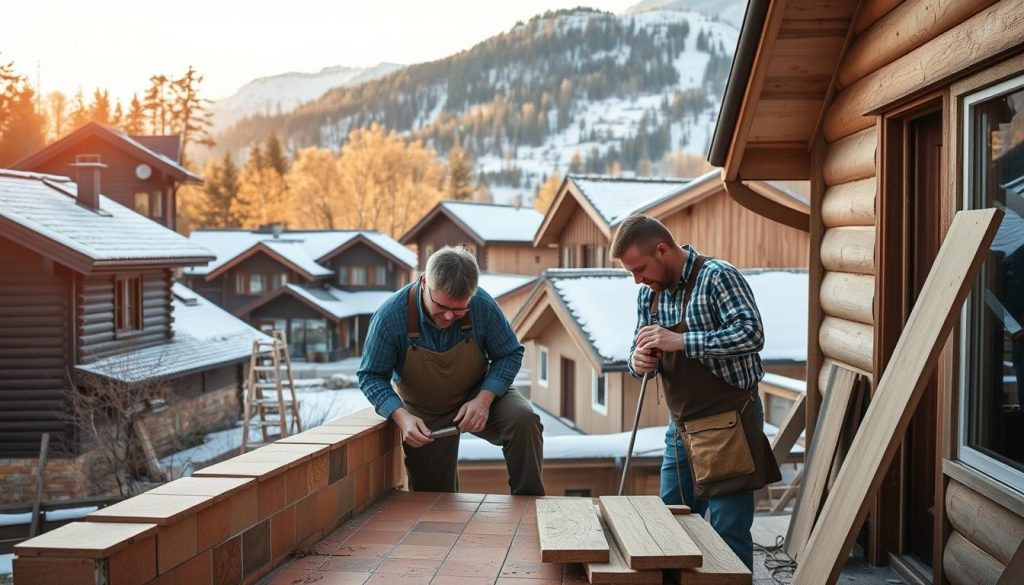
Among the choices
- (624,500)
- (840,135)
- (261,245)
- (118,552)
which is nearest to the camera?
(118,552)

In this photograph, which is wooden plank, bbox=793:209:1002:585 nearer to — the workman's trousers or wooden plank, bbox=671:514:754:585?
wooden plank, bbox=671:514:754:585

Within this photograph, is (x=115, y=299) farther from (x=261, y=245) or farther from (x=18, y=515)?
(x=261, y=245)

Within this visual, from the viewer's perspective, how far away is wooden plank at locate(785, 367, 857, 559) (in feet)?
16.0

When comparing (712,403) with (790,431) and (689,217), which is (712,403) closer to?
(790,431)

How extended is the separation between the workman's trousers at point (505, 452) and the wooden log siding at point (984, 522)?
1845mm

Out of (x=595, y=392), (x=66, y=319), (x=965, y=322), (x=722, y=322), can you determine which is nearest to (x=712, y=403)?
(x=722, y=322)

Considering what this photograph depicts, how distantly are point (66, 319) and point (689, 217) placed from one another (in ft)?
36.8

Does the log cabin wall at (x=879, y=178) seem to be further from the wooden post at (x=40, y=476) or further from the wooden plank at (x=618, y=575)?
the wooden post at (x=40, y=476)

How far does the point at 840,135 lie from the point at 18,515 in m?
13.3

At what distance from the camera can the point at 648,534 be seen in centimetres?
334

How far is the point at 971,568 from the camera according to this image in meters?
3.55

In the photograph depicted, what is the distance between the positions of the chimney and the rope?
16312 mm

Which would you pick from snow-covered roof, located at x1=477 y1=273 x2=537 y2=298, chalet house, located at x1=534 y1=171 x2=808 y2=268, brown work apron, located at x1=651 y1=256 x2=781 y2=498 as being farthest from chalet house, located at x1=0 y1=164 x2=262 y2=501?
brown work apron, located at x1=651 y1=256 x2=781 y2=498

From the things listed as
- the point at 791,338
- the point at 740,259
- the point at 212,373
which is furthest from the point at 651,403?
the point at 212,373
